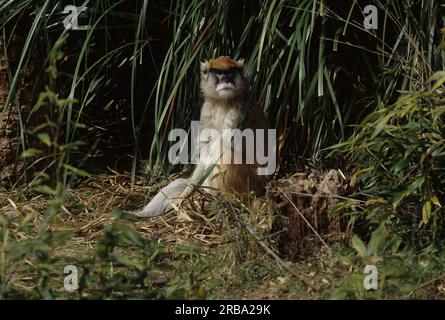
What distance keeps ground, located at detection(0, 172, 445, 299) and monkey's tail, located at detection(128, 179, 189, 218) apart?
0.06 meters

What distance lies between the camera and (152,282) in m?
3.83

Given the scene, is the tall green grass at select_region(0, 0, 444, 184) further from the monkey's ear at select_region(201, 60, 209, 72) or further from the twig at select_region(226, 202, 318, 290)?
the twig at select_region(226, 202, 318, 290)

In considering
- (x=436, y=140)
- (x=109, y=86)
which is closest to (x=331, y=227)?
(x=436, y=140)

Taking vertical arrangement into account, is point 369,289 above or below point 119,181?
below

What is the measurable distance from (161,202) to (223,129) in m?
0.68

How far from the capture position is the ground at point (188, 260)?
10.3 ft

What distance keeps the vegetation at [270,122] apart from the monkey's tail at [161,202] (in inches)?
4.2

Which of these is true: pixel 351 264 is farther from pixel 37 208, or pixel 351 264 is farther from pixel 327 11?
pixel 37 208

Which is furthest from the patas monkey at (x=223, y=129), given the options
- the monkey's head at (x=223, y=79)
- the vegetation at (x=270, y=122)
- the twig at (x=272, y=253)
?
the twig at (x=272, y=253)

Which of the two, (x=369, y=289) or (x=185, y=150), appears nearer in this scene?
(x=369, y=289)

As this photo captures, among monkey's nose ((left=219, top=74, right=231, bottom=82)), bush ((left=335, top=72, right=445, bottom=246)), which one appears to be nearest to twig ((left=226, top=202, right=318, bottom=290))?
bush ((left=335, top=72, right=445, bottom=246))

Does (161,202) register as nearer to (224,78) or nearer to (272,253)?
(224,78)

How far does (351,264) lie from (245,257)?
21.5 inches
